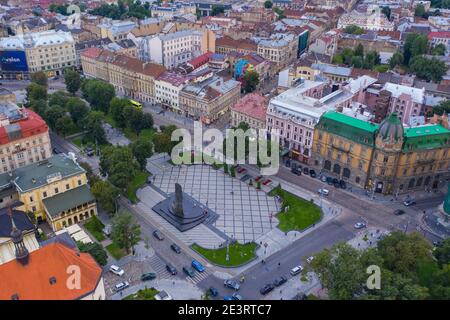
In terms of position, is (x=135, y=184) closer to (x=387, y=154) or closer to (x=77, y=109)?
(x=77, y=109)

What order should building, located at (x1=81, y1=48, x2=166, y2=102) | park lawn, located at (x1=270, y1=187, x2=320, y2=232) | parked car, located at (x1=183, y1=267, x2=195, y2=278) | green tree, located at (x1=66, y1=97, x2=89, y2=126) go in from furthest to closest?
building, located at (x1=81, y1=48, x2=166, y2=102) → green tree, located at (x1=66, y1=97, x2=89, y2=126) → park lawn, located at (x1=270, y1=187, x2=320, y2=232) → parked car, located at (x1=183, y1=267, x2=195, y2=278)

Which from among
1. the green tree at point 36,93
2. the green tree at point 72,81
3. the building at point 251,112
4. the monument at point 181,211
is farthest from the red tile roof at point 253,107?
the green tree at point 36,93

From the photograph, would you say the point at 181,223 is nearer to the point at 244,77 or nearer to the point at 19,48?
the point at 244,77

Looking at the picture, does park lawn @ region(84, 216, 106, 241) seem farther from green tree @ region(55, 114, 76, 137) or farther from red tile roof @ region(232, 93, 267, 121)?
red tile roof @ region(232, 93, 267, 121)

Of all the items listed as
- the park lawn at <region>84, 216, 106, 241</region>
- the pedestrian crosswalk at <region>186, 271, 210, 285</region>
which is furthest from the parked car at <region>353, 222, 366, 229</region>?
the park lawn at <region>84, 216, 106, 241</region>

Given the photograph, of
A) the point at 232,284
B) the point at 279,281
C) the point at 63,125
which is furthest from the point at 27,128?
the point at 279,281

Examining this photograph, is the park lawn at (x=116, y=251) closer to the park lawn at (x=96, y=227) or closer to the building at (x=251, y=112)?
the park lawn at (x=96, y=227)
